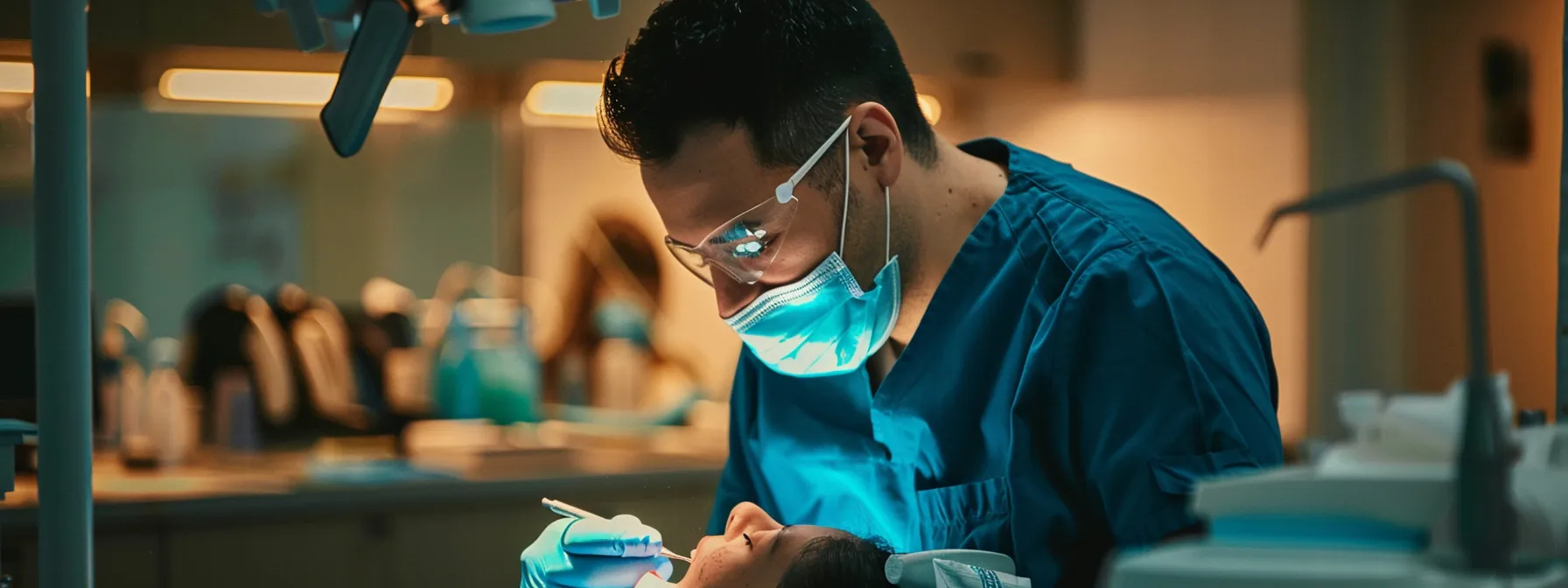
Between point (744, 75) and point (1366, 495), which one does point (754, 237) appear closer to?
point (744, 75)

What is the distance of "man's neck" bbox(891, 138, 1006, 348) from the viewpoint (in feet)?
5.38

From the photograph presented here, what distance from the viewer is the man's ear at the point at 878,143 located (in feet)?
5.13

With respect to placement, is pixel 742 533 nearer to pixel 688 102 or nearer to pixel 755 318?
pixel 755 318

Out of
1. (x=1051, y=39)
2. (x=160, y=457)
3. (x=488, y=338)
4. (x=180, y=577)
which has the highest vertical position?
(x=1051, y=39)

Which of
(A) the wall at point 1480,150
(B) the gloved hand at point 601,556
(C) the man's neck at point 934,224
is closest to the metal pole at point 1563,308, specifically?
(C) the man's neck at point 934,224

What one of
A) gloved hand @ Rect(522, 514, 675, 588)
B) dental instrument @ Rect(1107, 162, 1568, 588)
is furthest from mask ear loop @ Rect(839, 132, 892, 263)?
dental instrument @ Rect(1107, 162, 1568, 588)

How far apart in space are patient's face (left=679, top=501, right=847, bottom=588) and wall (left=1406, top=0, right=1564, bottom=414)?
1810 millimetres

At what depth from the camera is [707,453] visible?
3576 mm

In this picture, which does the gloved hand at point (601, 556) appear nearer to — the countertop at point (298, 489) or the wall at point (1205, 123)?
the countertop at point (298, 489)

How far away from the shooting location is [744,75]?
1489mm

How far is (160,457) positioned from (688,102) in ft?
7.46

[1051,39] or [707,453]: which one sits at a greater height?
[1051,39]

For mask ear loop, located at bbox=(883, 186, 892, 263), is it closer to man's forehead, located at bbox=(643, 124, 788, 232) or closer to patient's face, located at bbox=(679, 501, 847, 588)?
man's forehead, located at bbox=(643, 124, 788, 232)

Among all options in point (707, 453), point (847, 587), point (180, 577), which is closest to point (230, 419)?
point (180, 577)
